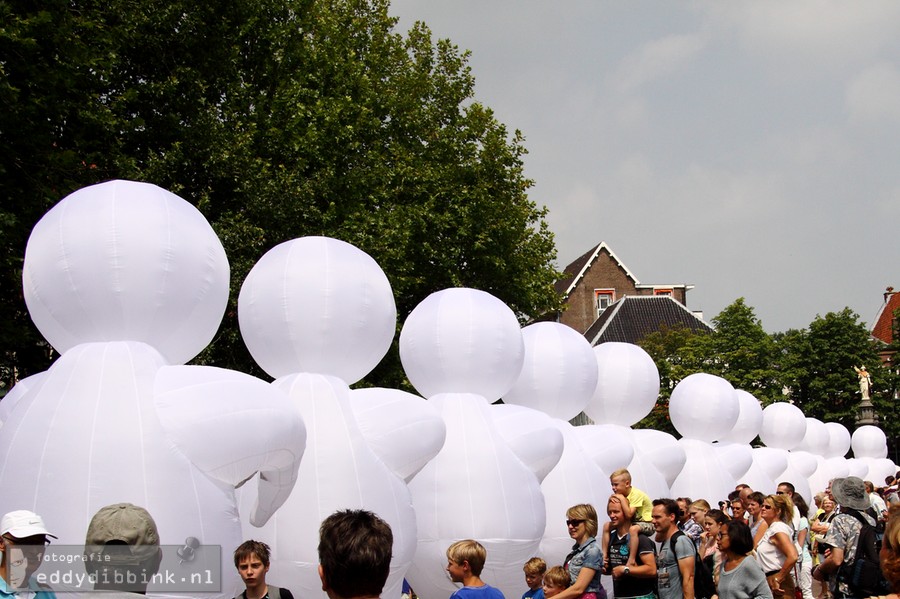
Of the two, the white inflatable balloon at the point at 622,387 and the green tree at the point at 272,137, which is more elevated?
the green tree at the point at 272,137

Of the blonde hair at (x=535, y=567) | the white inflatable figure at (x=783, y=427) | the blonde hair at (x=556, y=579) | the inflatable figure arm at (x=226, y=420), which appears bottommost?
the blonde hair at (x=556, y=579)

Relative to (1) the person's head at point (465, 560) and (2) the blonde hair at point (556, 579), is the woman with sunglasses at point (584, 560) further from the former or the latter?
(1) the person's head at point (465, 560)

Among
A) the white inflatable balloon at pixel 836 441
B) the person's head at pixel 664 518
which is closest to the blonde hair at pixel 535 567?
the person's head at pixel 664 518

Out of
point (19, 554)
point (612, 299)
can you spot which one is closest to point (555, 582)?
point (19, 554)

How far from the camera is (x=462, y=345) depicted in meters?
9.23

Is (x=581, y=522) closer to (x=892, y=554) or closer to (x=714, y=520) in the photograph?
(x=714, y=520)

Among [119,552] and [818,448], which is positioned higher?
[818,448]

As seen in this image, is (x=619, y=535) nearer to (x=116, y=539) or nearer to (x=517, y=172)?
(x=116, y=539)

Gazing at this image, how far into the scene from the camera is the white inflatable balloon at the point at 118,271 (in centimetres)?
588

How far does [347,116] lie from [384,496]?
41.9ft

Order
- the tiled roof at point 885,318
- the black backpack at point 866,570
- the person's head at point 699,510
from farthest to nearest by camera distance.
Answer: the tiled roof at point 885,318 → the person's head at point 699,510 → the black backpack at point 866,570

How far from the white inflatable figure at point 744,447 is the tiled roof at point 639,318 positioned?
31211mm

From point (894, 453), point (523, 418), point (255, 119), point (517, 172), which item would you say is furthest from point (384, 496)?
point (894, 453)

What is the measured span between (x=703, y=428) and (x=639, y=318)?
35538 mm
